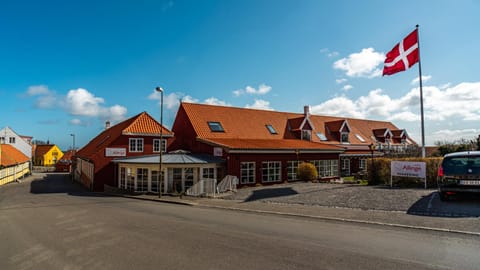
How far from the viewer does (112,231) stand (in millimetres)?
9820

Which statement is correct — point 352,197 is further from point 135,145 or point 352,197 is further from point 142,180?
point 135,145

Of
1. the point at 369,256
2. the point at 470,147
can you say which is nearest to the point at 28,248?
the point at 369,256

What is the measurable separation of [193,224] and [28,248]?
15.8 feet

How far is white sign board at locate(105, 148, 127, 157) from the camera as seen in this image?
27.0 meters

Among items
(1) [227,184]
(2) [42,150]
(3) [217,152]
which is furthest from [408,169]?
(2) [42,150]

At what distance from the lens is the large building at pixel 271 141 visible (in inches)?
984

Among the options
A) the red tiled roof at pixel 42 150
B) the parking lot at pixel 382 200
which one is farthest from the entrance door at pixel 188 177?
the red tiled roof at pixel 42 150

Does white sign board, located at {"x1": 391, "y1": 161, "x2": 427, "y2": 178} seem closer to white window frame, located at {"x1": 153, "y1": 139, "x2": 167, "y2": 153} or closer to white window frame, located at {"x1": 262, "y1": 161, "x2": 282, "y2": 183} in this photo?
white window frame, located at {"x1": 262, "y1": 161, "x2": 282, "y2": 183}

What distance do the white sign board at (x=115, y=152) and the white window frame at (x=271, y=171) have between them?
12.6 m

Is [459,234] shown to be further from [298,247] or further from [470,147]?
[470,147]

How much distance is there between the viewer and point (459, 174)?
39.1 feet

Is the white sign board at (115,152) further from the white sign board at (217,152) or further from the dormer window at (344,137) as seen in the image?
the dormer window at (344,137)

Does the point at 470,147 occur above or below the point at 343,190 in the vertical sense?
above


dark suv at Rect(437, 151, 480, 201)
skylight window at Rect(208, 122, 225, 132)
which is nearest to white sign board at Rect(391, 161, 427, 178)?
dark suv at Rect(437, 151, 480, 201)
